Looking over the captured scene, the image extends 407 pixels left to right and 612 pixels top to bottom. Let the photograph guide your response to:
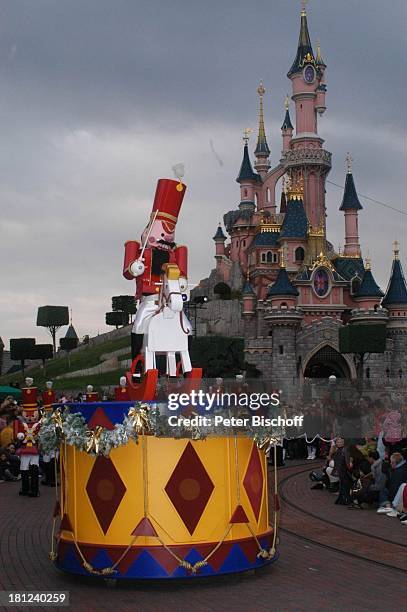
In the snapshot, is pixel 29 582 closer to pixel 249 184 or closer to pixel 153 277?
pixel 153 277

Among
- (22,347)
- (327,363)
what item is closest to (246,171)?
(22,347)

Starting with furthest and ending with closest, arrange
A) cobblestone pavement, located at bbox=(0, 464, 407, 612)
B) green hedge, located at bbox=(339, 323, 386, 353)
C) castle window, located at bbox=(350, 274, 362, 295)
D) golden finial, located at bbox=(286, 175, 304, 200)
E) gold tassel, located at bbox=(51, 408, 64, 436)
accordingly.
Answer: golden finial, located at bbox=(286, 175, 304, 200) < castle window, located at bbox=(350, 274, 362, 295) < green hedge, located at bbox=(339, 323, 386, 353) < gold tassel, located at bbox=(51, 408, 64, 436) < cobblestone pavement, located at bbox=(0, 464, 407, 612)

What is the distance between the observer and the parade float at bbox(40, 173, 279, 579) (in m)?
8.75

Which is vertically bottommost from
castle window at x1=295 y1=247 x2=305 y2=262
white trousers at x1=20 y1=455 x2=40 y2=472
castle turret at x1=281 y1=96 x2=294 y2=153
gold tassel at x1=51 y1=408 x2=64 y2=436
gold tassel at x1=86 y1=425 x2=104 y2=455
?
white trousers at x1=20 y1=455 x2=40 y2=472

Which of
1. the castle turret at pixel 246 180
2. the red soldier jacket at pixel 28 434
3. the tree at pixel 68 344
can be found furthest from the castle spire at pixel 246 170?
the red soldier jacket at pixel 28 434

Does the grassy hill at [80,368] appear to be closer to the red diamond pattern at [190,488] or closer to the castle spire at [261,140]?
the castle spire at [261,140]

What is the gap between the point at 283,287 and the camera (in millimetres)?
57062

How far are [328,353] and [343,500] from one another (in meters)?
42.0

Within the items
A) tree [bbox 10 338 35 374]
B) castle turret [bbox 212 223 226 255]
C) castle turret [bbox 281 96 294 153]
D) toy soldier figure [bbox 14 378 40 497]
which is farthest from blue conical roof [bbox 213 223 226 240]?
toy soldier figure [bbox 14 378 40 497]

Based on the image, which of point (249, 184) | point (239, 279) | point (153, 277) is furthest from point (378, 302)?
point (153, 277)

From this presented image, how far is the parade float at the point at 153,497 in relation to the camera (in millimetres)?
8750

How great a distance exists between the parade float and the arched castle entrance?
1878 inches

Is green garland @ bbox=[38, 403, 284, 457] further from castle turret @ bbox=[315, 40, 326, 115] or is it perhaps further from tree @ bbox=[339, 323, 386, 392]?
castle turret @ bbox=[315, 40, 326, 115]

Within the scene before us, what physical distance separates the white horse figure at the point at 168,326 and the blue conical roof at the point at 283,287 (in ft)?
150
